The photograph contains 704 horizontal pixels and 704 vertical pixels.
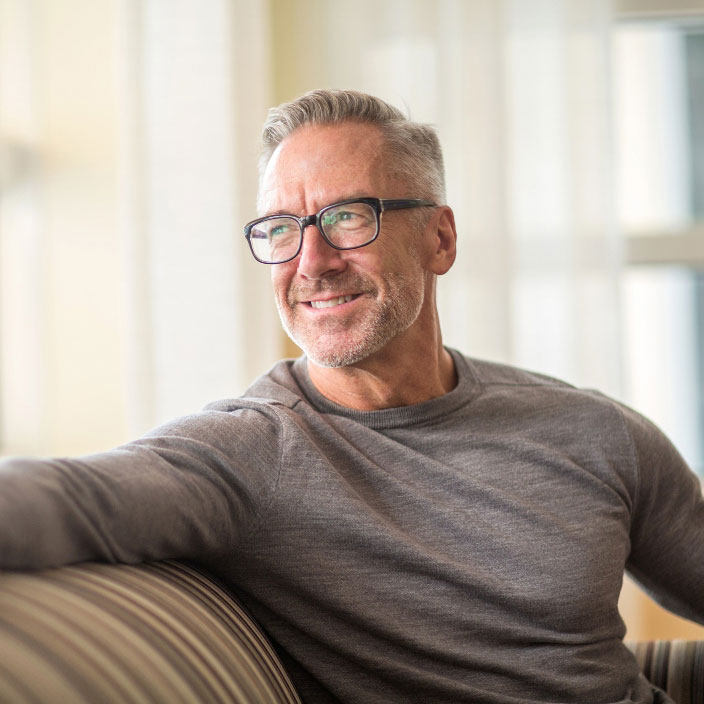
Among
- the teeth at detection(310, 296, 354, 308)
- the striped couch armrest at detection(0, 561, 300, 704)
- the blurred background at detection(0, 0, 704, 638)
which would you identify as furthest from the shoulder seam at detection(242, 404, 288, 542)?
the blurred background at detection(0, 0, 704, 638)

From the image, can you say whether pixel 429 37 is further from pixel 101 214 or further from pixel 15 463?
pixel 15 463

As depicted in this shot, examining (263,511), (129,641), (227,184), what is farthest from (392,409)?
(227,184)

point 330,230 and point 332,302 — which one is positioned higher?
point 330,230

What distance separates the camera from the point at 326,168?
4.46 feet

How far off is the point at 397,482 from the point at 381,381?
0.58ft

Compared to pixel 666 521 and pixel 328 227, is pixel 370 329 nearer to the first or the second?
pixel 328 227

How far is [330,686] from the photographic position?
121 cm

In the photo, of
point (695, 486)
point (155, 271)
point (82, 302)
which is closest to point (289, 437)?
point (695, 486)

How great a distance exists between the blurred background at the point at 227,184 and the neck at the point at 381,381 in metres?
1.16

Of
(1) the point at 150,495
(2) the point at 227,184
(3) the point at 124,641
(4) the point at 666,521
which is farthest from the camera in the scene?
(2) the point at 227,184

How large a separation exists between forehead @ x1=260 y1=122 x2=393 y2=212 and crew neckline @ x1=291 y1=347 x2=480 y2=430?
272 mm

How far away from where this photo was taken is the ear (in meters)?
1.51

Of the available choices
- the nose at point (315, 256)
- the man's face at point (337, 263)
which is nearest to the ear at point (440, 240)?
the man's face at point (337, 263)

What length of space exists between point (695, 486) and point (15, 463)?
3.64 feet
